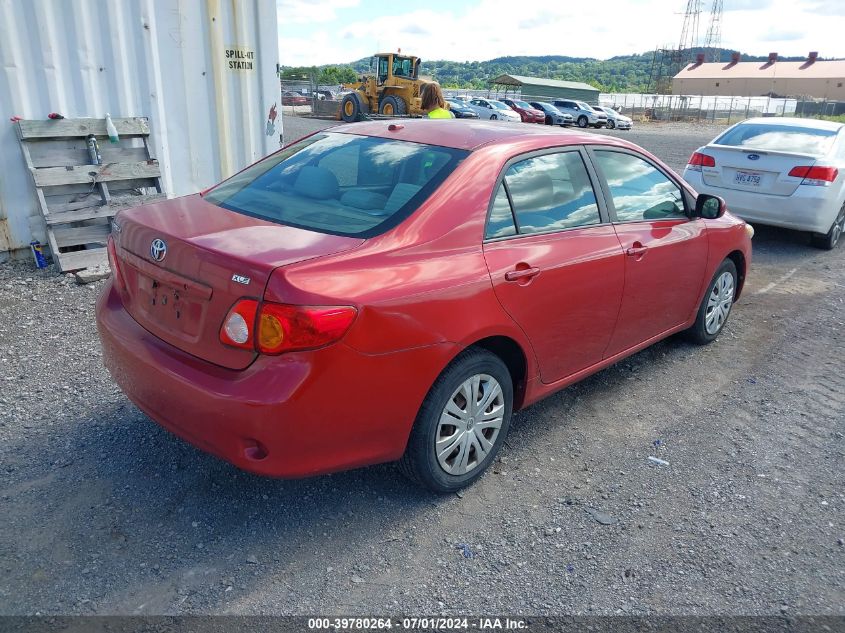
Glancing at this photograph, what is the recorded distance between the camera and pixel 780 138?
329 inches

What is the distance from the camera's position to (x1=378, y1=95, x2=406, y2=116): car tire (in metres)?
28.3

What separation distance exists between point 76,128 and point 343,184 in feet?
14.0

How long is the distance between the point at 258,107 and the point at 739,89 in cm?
9143

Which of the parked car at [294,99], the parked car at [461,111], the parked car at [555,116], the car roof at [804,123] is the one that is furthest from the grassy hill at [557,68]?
the car roof at [804,123]

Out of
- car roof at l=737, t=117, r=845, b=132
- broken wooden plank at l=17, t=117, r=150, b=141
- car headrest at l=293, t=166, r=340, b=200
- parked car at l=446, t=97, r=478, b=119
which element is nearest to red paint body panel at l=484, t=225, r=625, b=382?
car headrest at l=293, t=166, r=340, b=200

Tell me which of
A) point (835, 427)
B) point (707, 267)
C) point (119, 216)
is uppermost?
point (119, 216)

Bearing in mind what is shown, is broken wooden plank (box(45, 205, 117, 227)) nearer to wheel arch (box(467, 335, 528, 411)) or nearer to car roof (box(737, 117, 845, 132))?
wheel arch (box(467, 335, 528, 411))

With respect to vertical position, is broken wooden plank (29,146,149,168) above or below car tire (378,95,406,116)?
above

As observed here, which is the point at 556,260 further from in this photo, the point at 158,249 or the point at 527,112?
the point at 527,112

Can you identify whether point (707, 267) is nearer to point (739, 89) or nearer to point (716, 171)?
point (716, 171)

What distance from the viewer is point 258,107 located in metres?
7.86

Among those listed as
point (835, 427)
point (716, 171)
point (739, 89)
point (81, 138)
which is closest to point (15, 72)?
point (81, 138)

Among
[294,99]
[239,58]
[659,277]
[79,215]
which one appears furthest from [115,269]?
[294,99]

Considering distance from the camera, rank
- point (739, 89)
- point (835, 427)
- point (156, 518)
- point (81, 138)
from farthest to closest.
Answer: point (739, 89) < point (81, 138) < point (835, 427) < point (156, 518)
